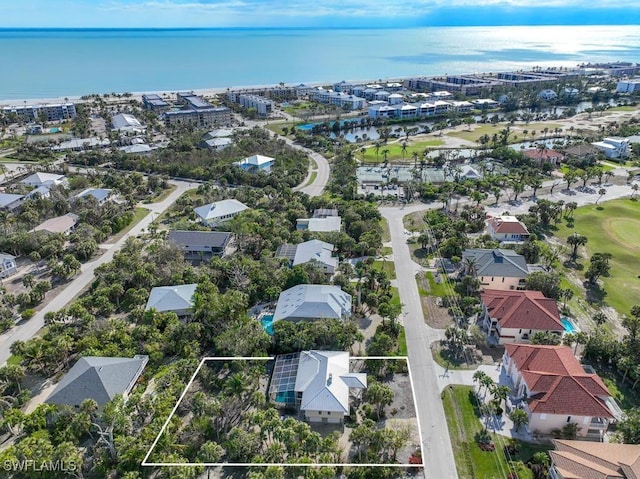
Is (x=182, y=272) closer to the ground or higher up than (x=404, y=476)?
higher up

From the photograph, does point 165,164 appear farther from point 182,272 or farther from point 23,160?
point 182,272

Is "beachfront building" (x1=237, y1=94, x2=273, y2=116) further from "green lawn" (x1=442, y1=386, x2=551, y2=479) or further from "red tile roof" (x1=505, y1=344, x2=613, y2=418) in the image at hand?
"green lawn" (x1=442, y1=386, x2=551, y2=479)

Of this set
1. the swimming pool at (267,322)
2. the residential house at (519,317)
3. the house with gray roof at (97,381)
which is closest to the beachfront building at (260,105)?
the swimming pool at (267,322)

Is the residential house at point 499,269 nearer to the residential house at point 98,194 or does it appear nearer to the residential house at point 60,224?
the residential house at point 60,224

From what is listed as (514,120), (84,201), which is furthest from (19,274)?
(514,120)

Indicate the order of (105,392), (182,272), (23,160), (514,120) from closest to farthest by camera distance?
1. (105,392)
2. (182,272)
3. (23,160)
4. (514,120)

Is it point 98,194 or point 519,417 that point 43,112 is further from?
point 519,417
